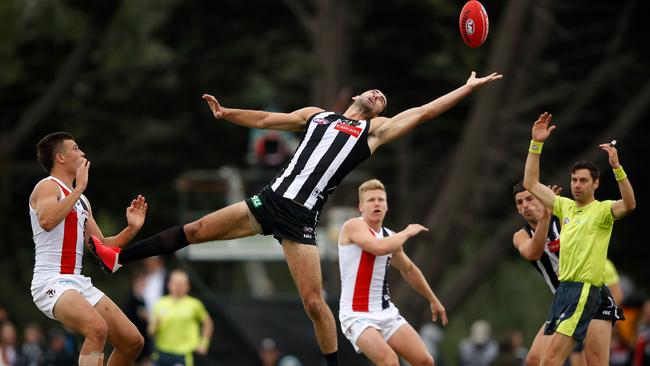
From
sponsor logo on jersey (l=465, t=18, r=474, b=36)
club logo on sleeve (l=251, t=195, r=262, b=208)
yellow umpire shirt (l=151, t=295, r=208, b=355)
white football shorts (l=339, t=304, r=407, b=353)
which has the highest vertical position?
sponsor logo on jersey (l=465, t=18, r=474, b=36)

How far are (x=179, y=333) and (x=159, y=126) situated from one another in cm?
1264

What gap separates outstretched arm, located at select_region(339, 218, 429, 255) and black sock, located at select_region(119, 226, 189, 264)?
190 cm

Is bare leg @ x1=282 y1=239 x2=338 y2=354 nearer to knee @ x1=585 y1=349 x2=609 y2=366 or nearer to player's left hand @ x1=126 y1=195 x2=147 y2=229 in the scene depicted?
player's left hand @ x1=126 y1=195 x2=147 y2=229

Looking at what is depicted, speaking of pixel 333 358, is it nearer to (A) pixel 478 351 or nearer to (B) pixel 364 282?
(B) pixel 364 282

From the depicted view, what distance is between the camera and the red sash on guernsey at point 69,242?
12273 millimetres

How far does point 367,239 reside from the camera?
Answer: 13.6 meters

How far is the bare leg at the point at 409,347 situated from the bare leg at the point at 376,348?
0.17 metres

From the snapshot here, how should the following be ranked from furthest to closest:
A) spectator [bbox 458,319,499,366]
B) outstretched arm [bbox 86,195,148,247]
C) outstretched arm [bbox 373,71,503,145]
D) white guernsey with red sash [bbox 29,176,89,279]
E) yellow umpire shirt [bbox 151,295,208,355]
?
1. spectator [bbox 458,319,499,366]
2. yellow umpire shirt [bbox 151,295,208,355]
3. outstretched arm [bbox 373,71,503,145]
4. outstretched arm [bbox 86,195,148,247]
5. white guernsey with red sash [bbox 29,176,89,279]

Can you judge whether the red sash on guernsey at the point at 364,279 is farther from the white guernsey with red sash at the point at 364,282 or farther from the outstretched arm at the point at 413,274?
the outstretched arm at the point at 413,274

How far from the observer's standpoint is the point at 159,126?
3072 centimetres

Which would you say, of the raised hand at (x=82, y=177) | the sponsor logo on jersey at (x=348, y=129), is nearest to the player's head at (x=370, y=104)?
the sponsor logo on jersey at (x=348, y=129)

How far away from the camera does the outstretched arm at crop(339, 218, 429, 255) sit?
13.2 meters

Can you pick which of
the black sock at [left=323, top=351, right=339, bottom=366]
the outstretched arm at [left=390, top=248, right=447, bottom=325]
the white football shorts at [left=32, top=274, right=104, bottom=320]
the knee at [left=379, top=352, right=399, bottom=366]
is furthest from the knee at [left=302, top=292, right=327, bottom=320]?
the white football shorts at [left=32, top=274, right=104, bottom=320]

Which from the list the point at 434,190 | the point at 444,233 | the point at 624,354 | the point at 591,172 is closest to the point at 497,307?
the point at 434,190
